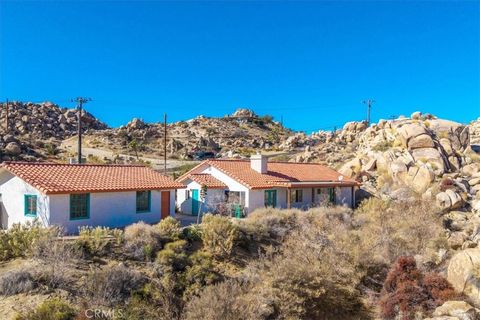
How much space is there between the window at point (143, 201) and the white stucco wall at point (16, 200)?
517cm

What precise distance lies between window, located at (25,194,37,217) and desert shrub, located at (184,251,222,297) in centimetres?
830

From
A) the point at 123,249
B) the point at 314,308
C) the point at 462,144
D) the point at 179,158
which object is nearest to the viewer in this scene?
the point at 314,308

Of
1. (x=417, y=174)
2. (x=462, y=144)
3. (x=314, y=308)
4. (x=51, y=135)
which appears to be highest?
(x=51, y=135)

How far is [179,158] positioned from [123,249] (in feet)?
160

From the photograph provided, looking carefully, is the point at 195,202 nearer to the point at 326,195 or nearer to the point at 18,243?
the point at 326,195

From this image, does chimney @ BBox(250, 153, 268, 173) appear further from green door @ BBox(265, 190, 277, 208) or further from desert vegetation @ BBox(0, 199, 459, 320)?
desert vegetation @ BBox(0, 199, 459, 320)

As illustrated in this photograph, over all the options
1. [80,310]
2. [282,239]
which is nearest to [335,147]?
[282,239]

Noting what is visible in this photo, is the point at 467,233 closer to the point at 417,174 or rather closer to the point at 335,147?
the point at 417,174

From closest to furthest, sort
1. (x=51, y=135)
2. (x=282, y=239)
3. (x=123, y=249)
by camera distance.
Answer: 1. (x=123, y=249)
2. (x=282, y=239)
3. (x=51, y=135)

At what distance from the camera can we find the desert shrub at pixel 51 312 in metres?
12.3

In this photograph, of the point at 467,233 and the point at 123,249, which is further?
the point at 467,233

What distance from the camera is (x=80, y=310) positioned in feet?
43.5

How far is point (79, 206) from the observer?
2073 centimetres

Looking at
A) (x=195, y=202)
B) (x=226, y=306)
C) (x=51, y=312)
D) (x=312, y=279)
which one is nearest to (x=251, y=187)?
(x=195, y=202)
